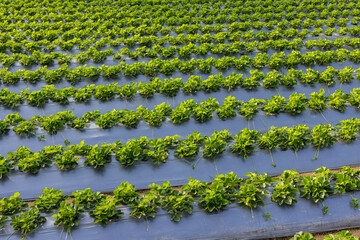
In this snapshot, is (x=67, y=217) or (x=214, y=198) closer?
(x=67, y=217)

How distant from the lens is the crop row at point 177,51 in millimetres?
8375

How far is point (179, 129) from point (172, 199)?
200 cm

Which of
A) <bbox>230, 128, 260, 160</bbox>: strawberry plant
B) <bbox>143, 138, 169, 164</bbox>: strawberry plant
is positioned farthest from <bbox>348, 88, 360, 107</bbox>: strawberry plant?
<bbox>143, 138, 169, 164</bbox>: strawberry plant

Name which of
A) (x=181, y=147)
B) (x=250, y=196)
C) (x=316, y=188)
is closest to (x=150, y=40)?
(x=181, y=147)

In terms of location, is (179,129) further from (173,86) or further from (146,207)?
(146,207)

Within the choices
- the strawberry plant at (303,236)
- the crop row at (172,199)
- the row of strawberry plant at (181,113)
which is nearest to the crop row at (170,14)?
the row of strawberry plant at (181,113)

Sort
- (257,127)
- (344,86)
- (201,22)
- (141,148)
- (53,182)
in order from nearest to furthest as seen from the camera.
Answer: (53,182)
(141,148)
(257,127)
(344,86)
(201,22)

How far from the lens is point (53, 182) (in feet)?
17.0

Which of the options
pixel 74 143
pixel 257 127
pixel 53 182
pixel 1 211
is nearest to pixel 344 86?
pixel 257 127

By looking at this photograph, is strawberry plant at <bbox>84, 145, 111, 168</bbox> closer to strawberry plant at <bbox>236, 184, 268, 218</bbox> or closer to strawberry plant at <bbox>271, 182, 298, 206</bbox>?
strawberry plant at <bbox>236, 184, 268, 218</bbox>

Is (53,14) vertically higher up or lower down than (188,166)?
higher up

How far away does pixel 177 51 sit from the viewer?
29.2 ft

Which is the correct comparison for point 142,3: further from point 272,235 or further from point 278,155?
point 272,235

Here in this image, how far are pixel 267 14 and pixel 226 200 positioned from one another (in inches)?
352
